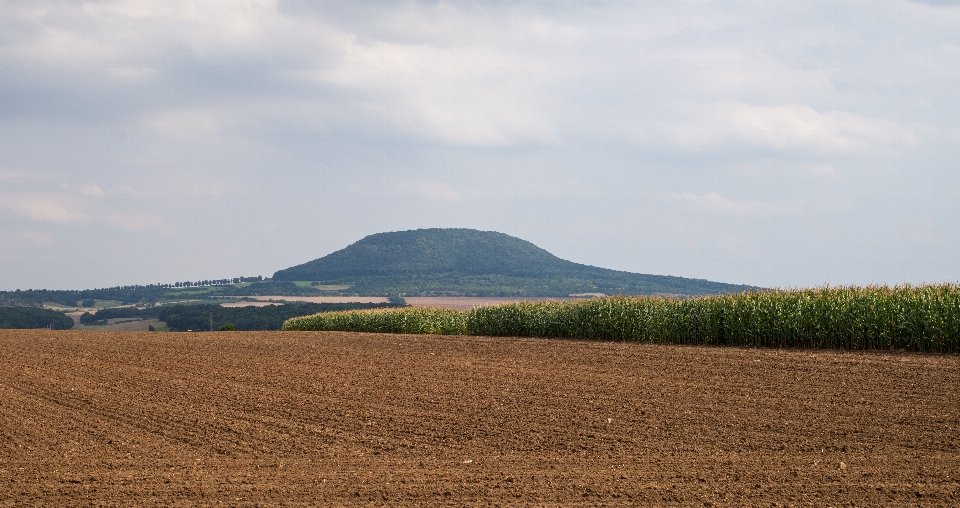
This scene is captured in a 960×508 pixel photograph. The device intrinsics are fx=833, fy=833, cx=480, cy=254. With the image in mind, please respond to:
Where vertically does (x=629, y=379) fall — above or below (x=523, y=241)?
below

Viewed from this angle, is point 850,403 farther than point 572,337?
No

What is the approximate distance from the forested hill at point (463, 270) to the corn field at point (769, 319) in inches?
2970

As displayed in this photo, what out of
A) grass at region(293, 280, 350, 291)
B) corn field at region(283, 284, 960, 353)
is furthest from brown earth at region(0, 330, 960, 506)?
grass at region(293, 280, 350, 291)

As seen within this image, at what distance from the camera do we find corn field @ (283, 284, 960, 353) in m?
20.6

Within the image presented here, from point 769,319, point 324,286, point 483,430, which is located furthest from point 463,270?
point 483,430

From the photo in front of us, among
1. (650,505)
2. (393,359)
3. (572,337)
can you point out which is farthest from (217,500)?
(572,337)

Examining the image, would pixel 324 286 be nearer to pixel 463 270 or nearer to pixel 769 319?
pixel 463 270

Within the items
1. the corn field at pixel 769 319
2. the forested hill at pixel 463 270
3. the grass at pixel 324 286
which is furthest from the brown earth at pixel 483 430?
the grass at pixel 324 286

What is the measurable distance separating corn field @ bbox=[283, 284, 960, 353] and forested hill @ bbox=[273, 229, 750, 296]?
2970 inches

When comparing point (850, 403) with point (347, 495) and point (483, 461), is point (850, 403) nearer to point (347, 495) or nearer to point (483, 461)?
point (483, 461)

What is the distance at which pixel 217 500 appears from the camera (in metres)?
8.62

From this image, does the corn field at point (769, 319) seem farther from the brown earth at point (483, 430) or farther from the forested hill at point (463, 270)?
the forested hill at point (463, 270)

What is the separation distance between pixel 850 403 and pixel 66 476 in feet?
37.4

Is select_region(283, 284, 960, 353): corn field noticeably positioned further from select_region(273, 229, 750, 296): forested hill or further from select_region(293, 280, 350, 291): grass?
select_region(293, 280, 350, 291): grass
